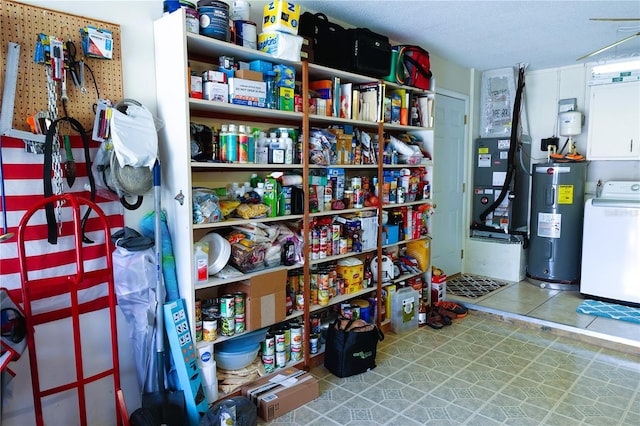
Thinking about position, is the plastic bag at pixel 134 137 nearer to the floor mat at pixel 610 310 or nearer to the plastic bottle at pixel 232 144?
the plastic bottle at pixel 232 144

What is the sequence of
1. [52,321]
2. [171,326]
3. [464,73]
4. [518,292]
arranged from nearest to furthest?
[52,321] → [171,326] → [518,292] → [464,73]

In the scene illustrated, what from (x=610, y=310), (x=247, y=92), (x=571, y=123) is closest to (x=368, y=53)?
(x=247, y=92)

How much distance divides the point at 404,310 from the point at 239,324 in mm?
1644

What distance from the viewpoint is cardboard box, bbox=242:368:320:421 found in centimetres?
247

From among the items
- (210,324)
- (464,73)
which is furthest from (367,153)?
(464,73)

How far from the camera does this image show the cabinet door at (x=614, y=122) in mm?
4258

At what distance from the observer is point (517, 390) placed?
9.15ft

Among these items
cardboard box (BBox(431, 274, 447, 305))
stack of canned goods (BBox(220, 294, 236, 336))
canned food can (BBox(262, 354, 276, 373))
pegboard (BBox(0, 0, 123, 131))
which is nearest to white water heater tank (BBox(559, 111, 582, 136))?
cardboard box (BBox(431, 274, 447, 305))

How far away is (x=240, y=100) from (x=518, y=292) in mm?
3635

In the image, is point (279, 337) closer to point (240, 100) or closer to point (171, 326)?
point (171, 326)

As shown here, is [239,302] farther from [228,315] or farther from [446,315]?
[446,315]

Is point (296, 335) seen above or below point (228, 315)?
below

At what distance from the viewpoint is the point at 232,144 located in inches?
98.3

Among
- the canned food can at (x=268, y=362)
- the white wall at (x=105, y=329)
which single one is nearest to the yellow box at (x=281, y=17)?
the white wall at (x=105, y=329)
